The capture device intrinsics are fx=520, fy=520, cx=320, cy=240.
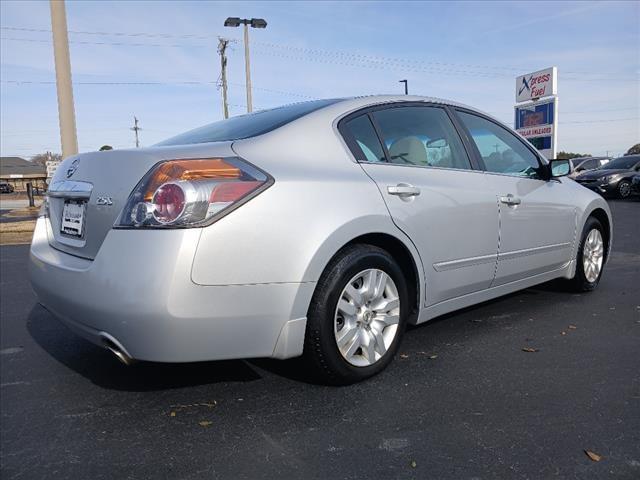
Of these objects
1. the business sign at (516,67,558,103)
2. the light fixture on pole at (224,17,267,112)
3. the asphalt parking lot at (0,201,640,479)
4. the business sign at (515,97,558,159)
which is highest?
the light fixture on pole at (224,17,267,112)

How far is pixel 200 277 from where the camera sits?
7.00ft

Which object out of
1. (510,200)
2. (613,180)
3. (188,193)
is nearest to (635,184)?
(613,180)

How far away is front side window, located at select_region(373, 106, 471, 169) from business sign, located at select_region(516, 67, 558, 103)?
59.8ft

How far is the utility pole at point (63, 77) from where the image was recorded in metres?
10.6

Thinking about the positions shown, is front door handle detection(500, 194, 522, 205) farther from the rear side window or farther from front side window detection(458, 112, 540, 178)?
the rear side window

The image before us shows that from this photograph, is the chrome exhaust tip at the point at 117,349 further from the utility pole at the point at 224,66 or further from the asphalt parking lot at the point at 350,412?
the utility pole at the point at 224,66

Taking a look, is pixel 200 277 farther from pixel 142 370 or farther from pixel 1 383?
pixel 1 383

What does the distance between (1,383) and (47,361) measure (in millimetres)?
323

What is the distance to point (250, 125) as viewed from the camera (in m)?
2.98

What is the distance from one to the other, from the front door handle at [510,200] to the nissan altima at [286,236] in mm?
12

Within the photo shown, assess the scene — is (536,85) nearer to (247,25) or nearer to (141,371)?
(247,25)

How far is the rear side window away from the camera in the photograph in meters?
2.83

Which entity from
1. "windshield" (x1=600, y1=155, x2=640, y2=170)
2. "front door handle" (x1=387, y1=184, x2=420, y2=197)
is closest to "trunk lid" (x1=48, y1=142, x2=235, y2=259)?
"front door handle" (x1=387, y1=184, x2=420, y2=197)

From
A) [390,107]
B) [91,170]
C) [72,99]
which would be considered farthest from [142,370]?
[72,99]
